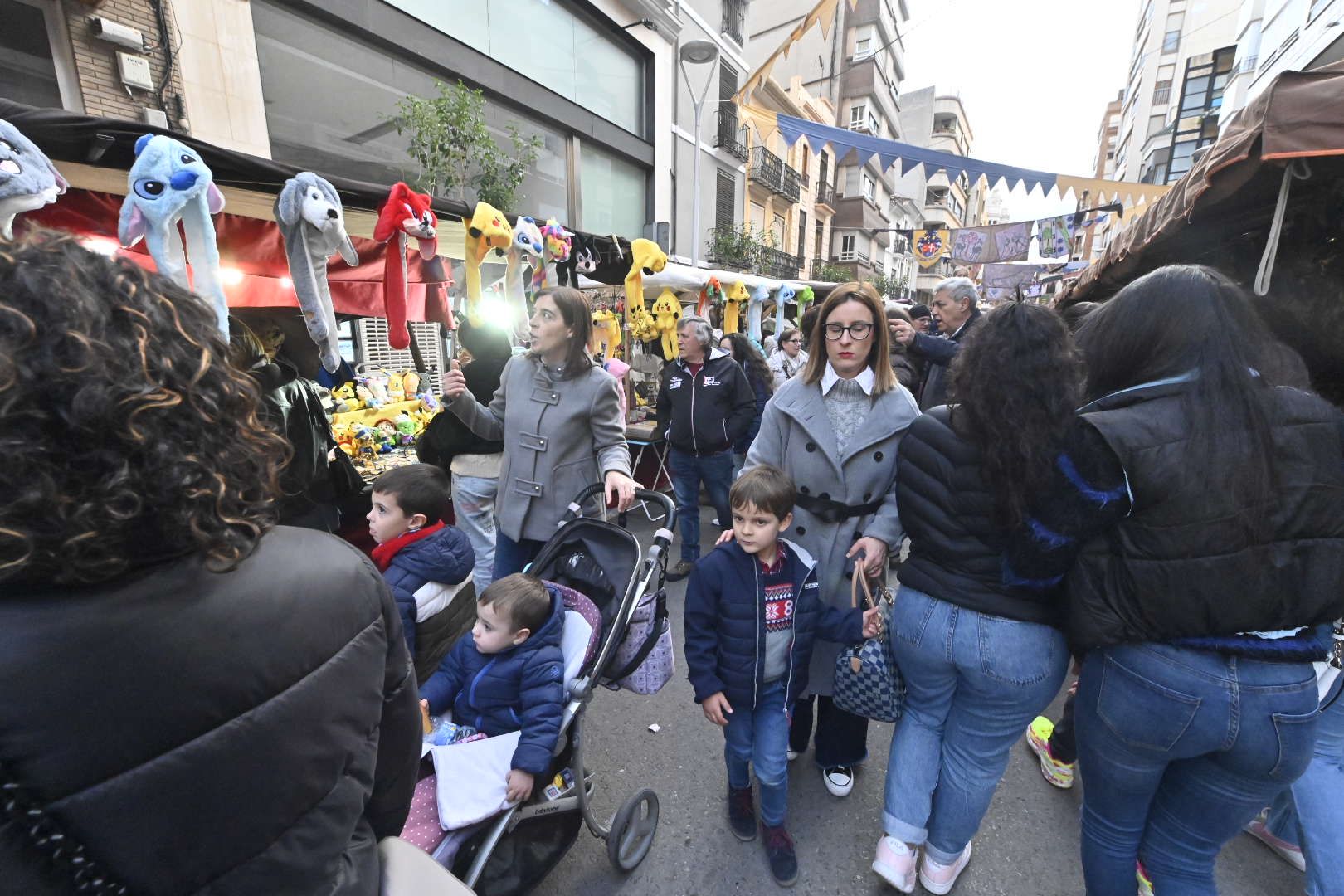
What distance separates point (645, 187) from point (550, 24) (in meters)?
4.36

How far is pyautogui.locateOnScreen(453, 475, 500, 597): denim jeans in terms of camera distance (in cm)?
357

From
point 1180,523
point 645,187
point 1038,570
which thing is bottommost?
point 1038,570

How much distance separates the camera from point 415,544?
220 cm

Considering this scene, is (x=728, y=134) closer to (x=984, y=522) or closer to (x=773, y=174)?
(x=773, y=174)

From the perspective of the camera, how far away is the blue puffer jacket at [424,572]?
84.0 inches

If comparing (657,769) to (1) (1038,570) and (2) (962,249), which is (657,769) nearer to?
(1) (1038,570)

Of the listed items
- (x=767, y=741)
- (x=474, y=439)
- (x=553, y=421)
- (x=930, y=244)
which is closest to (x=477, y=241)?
(x=474, y=439)

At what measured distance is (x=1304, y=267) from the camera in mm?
2617

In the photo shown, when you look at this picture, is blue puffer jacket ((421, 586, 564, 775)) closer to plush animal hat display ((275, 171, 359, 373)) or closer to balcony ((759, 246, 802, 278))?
plush animal hat display ((275, 171, 359, 373))

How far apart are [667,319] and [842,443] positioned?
14.8 feet

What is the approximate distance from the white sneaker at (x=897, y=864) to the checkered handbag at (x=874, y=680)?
43 cm

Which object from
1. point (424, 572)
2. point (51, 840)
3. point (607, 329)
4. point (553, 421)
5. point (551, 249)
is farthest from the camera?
point (607, 329)

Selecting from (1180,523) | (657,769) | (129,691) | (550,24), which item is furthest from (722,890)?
(550,24)

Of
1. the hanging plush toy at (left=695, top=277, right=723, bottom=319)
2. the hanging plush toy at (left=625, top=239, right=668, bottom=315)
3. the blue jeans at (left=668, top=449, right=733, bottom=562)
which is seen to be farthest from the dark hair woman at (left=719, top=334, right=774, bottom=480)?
the hanging plush toy at (left=695, top=277, right=723, bottom=319)
